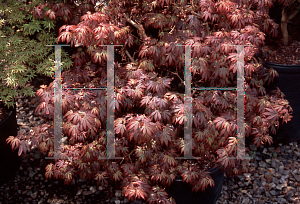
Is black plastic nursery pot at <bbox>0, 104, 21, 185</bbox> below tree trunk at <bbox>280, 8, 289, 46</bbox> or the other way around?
below

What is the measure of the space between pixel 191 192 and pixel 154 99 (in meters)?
0.93

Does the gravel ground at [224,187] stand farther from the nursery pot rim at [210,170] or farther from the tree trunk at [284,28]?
the tree trunk at [284,28]

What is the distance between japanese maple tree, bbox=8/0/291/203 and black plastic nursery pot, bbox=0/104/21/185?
44cm

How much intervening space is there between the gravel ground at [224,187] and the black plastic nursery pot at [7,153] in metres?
0.08

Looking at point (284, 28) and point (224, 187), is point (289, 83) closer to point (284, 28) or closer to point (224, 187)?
point (284, 28)

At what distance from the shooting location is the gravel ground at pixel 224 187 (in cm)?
282

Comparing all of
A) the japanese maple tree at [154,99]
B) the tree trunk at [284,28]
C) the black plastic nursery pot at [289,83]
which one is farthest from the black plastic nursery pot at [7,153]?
the tree trunk at [284,28]

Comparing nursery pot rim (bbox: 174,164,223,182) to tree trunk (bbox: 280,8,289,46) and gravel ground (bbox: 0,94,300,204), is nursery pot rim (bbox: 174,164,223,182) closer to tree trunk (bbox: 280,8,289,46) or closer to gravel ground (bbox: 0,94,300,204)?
gravel ground (bbox: 0,94,300,204)

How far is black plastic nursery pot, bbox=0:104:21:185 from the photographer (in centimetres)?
274

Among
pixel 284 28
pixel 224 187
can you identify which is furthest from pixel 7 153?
pixel 284 28

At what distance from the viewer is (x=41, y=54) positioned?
2854 mm

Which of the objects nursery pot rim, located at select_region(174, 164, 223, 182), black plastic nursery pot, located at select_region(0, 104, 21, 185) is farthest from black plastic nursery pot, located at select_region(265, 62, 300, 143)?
black plastic nursery pot, located at select_region(0, 104, 21, 185)

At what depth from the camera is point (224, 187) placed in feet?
10.2

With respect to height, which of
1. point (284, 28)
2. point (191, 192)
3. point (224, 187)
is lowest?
point (224, 187)
